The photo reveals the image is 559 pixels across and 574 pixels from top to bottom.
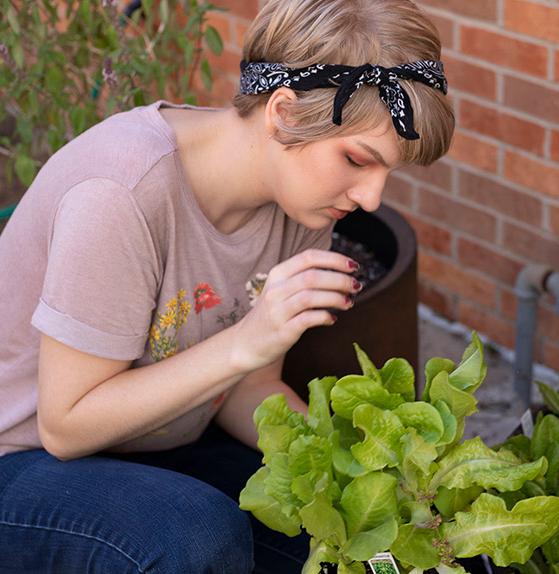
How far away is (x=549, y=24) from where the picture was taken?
7.98ft

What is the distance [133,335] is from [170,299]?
0.12 meters

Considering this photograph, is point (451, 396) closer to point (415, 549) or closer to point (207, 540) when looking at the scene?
point (415, 549)

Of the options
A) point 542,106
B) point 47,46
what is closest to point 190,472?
point 47,46

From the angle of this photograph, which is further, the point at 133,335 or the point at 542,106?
the point at 542,106

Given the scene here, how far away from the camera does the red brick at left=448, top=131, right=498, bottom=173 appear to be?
8.91ft

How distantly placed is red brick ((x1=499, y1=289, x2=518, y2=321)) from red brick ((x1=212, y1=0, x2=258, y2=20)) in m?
1.03

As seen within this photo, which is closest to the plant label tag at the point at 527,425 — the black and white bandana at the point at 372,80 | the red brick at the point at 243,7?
the black and white bandana at the point at 372,80

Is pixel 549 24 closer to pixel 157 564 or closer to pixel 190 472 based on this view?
pixel 190 472

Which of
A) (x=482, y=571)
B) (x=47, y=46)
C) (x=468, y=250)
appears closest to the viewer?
(x=482, y=571)

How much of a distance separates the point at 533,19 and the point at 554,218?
1.54 feet

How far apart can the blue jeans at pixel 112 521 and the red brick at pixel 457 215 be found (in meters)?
1.37

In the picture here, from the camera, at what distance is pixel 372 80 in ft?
5.02

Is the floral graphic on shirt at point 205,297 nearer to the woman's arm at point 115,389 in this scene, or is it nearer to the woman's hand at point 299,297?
the woman's arm at point 115,389

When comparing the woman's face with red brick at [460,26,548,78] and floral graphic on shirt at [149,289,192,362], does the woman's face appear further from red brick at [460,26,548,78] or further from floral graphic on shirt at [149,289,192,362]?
red brick at [460,26,548,78]
